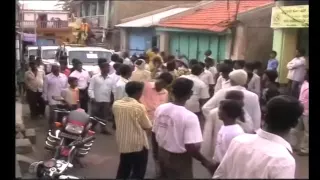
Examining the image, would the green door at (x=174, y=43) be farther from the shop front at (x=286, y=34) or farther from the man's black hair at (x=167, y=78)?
the man's black hair at (x=167, y=78)

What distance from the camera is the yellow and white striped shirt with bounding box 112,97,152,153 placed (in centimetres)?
324

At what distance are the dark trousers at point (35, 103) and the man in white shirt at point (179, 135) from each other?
13.1 ft

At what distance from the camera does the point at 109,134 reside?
513 centimetres

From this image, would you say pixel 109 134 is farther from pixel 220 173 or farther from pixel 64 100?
pixel 220 173

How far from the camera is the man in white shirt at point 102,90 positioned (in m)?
5.82

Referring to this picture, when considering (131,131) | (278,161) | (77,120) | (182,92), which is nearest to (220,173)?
(278,161)

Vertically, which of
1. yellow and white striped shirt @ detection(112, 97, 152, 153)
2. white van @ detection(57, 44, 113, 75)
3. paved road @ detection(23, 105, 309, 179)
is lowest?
paved road @ detection(23, 105, 309, 179)

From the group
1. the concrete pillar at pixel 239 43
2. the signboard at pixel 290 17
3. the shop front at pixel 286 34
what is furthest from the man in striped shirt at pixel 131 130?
the concrete pillar at pixel 239 43

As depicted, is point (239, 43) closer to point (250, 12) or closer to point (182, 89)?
point (250, 12)

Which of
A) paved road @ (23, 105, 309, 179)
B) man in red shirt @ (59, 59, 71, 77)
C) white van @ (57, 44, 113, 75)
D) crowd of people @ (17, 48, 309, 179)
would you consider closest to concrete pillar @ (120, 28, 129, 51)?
white van @ (57, 44, 113, 75)

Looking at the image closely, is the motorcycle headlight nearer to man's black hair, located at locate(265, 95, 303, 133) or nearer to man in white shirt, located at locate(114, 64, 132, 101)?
man in white shirt, located at locate(114, 64, 132, 101)

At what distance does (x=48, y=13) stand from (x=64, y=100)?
1334 millimetres

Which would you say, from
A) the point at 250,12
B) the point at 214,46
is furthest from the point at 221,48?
the point at 250,12

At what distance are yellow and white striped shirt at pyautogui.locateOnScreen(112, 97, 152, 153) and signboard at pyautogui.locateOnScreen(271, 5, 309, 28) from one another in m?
5.16
